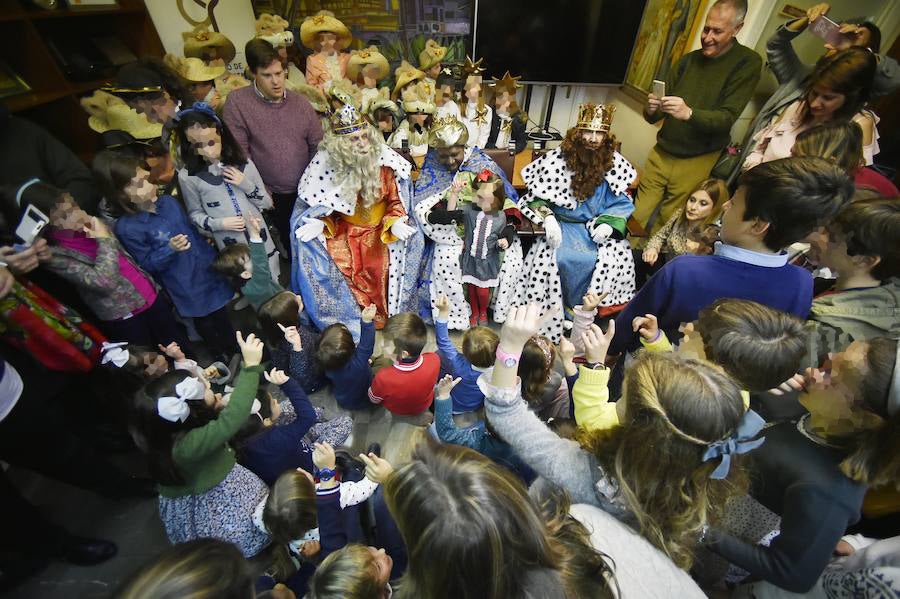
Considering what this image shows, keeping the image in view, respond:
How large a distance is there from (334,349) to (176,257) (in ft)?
3.88

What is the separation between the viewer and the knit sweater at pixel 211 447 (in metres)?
1.42

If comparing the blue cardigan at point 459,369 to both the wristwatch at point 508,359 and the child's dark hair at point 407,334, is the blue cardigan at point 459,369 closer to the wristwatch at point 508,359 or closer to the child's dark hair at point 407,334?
the child's dark hair at point 407,334

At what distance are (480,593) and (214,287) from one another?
8.34 feet

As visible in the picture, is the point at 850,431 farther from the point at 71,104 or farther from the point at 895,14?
the point at 71,104

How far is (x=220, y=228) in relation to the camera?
2490 millimetres

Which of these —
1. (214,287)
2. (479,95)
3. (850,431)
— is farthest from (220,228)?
(850,431)

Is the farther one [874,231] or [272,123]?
[272,123]

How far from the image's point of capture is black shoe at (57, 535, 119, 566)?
1.85 meters

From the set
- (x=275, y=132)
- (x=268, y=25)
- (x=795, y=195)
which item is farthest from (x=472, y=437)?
(x=268, y=25)

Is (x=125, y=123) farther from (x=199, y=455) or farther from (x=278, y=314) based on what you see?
(x=199, y=455)

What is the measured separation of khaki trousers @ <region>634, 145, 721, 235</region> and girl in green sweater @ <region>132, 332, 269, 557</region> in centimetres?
339

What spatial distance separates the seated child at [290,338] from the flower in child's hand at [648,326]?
1.66 meters

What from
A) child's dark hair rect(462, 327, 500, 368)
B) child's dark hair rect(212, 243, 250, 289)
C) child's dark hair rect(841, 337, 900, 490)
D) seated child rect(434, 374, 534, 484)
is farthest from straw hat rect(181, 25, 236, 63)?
child's dark hair rect(841, 337, 900, 490)

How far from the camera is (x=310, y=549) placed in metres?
1.50
